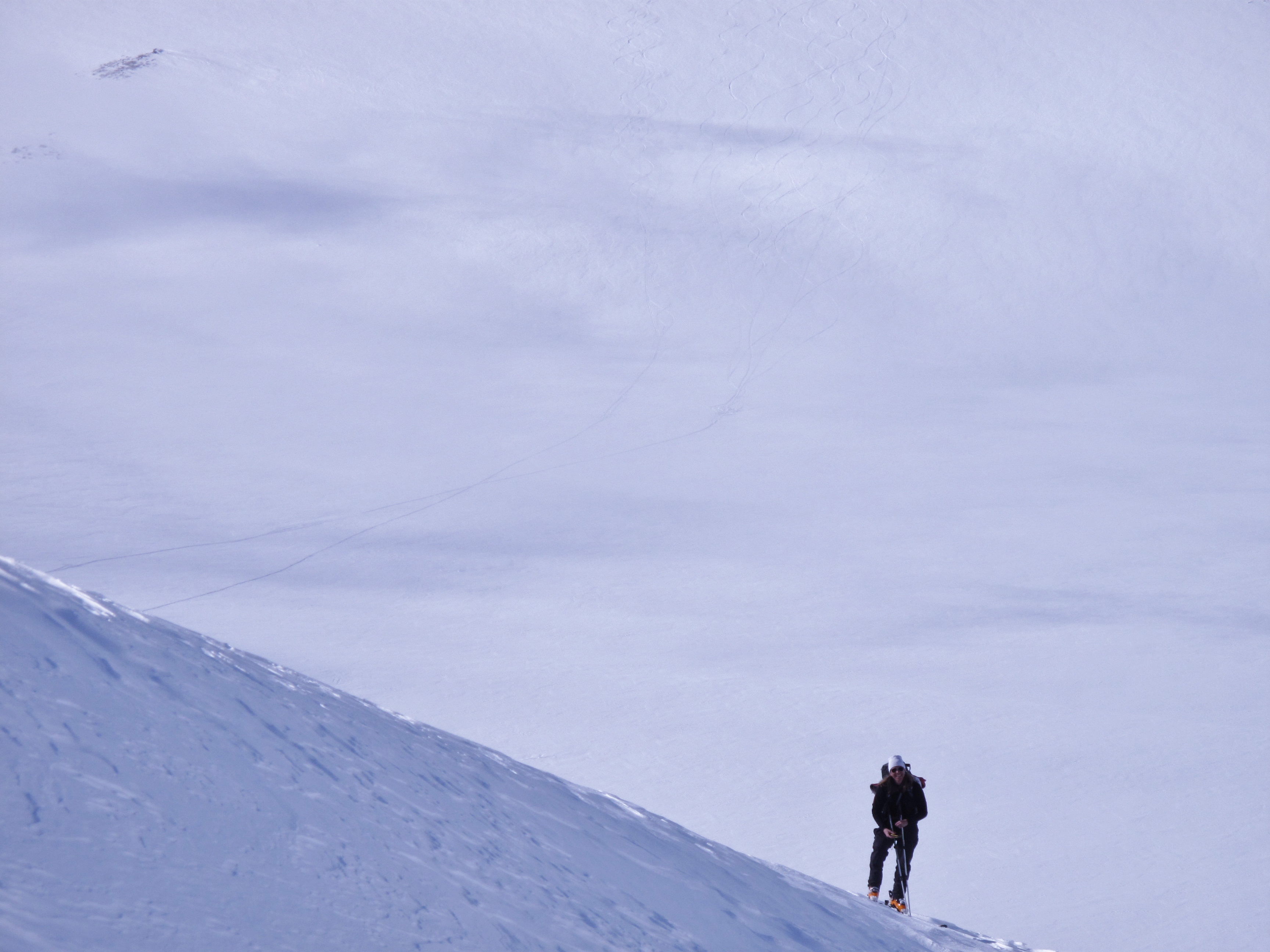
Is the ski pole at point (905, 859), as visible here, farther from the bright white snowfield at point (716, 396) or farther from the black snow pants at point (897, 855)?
the bright white snowfield at point (716, 396)

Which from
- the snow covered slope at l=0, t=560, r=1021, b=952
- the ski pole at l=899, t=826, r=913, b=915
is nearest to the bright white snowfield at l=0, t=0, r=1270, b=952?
the snow covered slope at l=0, t=560, r=1021, b=952

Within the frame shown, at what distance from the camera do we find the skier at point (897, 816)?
4.44 m

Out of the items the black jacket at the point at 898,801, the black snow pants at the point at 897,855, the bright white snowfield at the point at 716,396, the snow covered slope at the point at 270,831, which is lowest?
the snow covered slope at the point at 270,831

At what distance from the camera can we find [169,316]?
1716 centimetres

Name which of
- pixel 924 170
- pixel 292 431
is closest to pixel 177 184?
pixel 292 431

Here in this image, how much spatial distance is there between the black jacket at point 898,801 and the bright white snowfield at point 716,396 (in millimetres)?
1250

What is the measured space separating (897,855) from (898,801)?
0.73 feet

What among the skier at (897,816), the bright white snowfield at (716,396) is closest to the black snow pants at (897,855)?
the skier at (897,816)

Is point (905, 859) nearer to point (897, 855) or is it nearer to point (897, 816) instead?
point (897, 855)

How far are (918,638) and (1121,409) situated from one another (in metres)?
7.10

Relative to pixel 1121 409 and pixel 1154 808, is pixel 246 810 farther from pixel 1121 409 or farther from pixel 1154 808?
pixel 1121 409

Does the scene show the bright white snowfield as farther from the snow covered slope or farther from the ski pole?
the ski pole

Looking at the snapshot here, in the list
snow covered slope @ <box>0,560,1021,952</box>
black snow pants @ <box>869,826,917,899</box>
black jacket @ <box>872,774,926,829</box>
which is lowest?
snow covered slope @ <box>0,560,1021,952</box>

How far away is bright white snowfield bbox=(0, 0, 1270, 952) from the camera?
7191mm
